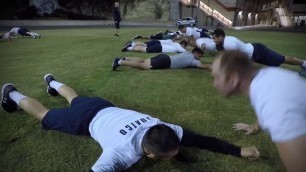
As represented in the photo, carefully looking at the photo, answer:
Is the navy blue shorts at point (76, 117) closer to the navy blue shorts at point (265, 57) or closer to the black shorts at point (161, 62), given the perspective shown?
the black shorts at point (161, 62)

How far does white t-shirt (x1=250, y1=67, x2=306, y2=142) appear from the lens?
1738 mm

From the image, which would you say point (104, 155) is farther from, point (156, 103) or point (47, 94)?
point (47, 94)

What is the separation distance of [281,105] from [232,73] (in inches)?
16.4

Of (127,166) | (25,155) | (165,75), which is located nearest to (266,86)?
(127,166)

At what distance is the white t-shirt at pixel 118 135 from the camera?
8.55ft

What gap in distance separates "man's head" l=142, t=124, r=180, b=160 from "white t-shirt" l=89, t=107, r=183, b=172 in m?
0.19

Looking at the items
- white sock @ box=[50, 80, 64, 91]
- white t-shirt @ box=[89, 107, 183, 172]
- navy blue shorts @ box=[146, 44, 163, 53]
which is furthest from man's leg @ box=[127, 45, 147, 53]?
white t-shirt @ box=[89, 107, 183, 172]

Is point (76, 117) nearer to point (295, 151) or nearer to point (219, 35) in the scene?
point (295, 151)

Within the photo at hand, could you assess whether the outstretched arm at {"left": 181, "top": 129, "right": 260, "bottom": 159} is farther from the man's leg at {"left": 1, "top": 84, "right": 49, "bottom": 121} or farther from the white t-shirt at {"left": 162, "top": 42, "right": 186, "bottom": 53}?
the white t-shirt at {"left": 162, "top": 42, "right": 186, "bottom": 53}

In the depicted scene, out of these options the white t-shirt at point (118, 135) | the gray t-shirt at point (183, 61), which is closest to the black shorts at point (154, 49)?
the gray t-shirt at point (183, 61)

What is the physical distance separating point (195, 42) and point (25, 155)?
8.52 metres

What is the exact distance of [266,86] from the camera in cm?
187

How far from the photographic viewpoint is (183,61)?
7.46m

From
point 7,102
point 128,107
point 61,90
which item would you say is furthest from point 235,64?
point 7,102
